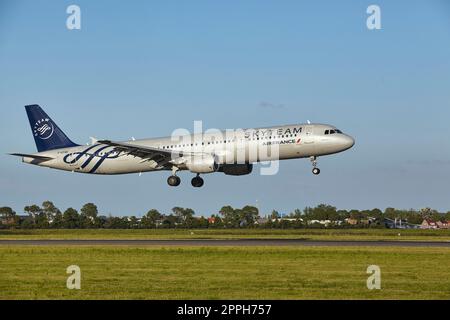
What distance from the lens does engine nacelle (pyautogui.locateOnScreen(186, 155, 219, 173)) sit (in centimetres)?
6147

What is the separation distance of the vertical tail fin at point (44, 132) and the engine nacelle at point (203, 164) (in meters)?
15.3

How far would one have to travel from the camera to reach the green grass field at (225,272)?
2757cm

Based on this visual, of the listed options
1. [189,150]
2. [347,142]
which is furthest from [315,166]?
[189,150]

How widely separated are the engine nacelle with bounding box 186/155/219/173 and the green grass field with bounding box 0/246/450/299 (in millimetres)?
16068

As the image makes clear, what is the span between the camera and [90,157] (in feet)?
229

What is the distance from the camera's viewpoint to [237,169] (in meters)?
66.9

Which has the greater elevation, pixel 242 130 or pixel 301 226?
pixel 242 130

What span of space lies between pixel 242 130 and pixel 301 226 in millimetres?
30841

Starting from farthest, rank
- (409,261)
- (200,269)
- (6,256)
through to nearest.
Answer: (6,256) → (409,261) → (200,269)

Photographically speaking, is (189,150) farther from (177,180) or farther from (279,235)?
(279,235)

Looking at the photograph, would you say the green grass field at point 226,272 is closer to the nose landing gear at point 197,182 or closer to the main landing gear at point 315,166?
the main landing gear at point 315,166

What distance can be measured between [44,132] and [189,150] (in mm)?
18032
